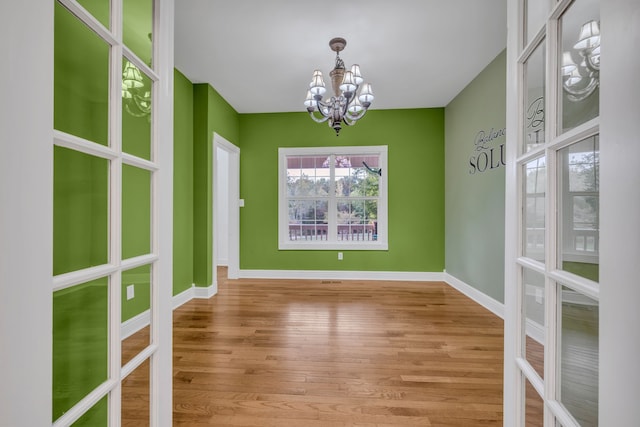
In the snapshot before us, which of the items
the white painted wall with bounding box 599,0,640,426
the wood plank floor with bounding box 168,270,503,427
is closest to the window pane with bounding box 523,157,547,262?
the white painted wall with bounding box 599,0,640,426

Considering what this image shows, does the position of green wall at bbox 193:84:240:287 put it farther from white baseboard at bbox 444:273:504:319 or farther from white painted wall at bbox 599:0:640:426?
white painted wall at bbox 599:0:640:426

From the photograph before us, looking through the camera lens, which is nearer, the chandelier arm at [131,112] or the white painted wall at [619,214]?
the white painted wall at [619,214]

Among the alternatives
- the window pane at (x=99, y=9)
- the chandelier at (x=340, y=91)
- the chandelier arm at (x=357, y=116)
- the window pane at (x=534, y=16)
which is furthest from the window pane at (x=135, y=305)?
the chandelier arm at (x=357, y=116)

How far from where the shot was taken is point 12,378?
0.53 metres

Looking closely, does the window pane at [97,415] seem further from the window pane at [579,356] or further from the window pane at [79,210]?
the window pane at [579,356]

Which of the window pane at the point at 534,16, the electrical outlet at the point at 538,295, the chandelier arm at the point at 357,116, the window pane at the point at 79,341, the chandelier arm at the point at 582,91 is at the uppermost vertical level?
the chandelier arm at the point at 357,116

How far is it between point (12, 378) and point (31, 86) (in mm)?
537

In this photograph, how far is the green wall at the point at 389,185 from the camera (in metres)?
4.89

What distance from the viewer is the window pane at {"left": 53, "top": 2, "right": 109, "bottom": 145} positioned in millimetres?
740

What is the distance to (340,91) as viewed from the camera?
308cm

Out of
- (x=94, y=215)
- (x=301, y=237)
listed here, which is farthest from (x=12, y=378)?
(x=301, y=237)

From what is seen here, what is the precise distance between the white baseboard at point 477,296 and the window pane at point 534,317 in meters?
2.54

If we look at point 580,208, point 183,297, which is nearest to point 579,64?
point 580,208

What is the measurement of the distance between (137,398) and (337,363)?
1474mm
